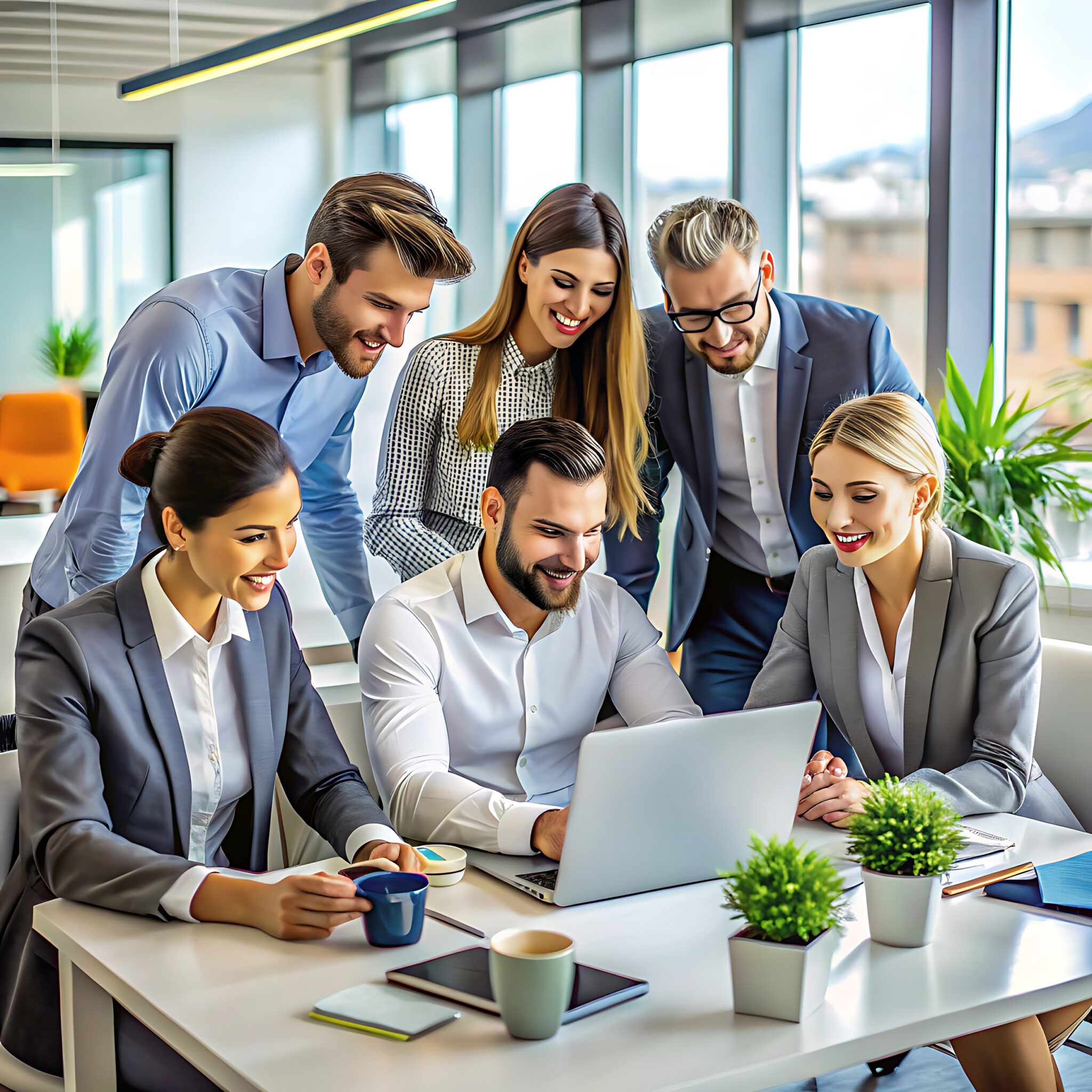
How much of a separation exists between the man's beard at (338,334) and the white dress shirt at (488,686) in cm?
47

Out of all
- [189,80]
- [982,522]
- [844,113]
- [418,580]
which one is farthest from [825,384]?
[189,80]

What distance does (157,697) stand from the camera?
162 centimetres

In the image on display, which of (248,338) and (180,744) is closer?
(180,744)

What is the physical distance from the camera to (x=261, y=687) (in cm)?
175

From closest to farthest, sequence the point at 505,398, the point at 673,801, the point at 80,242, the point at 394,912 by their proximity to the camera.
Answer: the point at 394,912, the point at 673,801, the point at 505,398, the point at 80,242

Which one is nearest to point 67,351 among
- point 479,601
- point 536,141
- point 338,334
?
point 536,141

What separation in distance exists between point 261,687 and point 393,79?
5176 millimetres

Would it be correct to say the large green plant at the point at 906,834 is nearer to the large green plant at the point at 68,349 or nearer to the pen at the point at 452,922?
the pen at the point at 452,922

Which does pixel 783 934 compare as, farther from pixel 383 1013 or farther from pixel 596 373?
pixel 596 373

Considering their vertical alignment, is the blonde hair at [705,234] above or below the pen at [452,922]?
above

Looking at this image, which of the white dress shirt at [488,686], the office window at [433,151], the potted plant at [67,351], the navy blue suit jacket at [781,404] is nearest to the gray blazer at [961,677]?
the white dress shirt at [488,686]

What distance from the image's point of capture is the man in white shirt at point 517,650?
6.40 ft

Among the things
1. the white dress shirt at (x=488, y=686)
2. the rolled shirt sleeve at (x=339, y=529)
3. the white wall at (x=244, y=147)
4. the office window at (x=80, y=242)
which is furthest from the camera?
the white wall at (x=244, y=147)

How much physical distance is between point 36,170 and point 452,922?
523 cm
